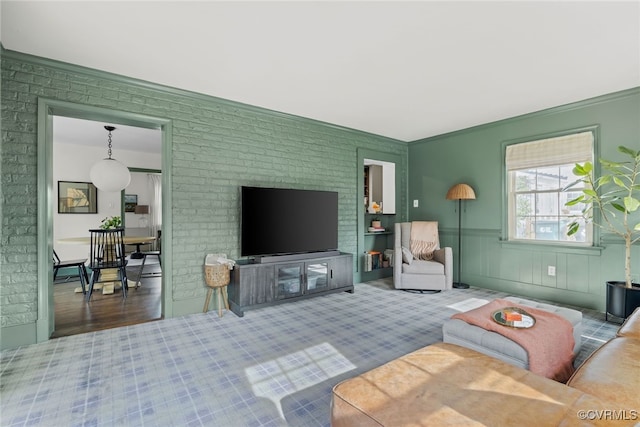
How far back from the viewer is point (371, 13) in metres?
2.11

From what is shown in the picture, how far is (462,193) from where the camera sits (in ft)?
15.2

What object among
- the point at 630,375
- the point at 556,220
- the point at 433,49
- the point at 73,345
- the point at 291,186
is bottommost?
the point at 73,345

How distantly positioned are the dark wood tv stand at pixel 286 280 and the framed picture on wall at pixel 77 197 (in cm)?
448

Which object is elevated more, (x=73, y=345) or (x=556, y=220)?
(x=556, y=220)

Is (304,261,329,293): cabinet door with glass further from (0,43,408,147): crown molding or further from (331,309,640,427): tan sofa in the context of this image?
(331,309,640,427): tan sofa

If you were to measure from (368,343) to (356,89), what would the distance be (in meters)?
2.65

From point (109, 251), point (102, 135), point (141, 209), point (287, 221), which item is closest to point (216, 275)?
point (287, 221)

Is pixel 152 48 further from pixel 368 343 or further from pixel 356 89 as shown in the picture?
pixel 368 343

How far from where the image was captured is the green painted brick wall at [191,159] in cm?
262

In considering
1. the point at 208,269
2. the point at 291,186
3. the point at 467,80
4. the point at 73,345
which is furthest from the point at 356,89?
the point at 73,345

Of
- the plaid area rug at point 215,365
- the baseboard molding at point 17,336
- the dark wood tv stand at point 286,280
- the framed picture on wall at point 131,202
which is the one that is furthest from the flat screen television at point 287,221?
the framed picture on wall at point 131,202

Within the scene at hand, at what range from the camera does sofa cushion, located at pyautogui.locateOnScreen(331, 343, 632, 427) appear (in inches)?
42.7

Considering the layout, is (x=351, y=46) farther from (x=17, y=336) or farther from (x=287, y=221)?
(x=17, y=336)

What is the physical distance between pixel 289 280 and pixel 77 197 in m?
5.10
